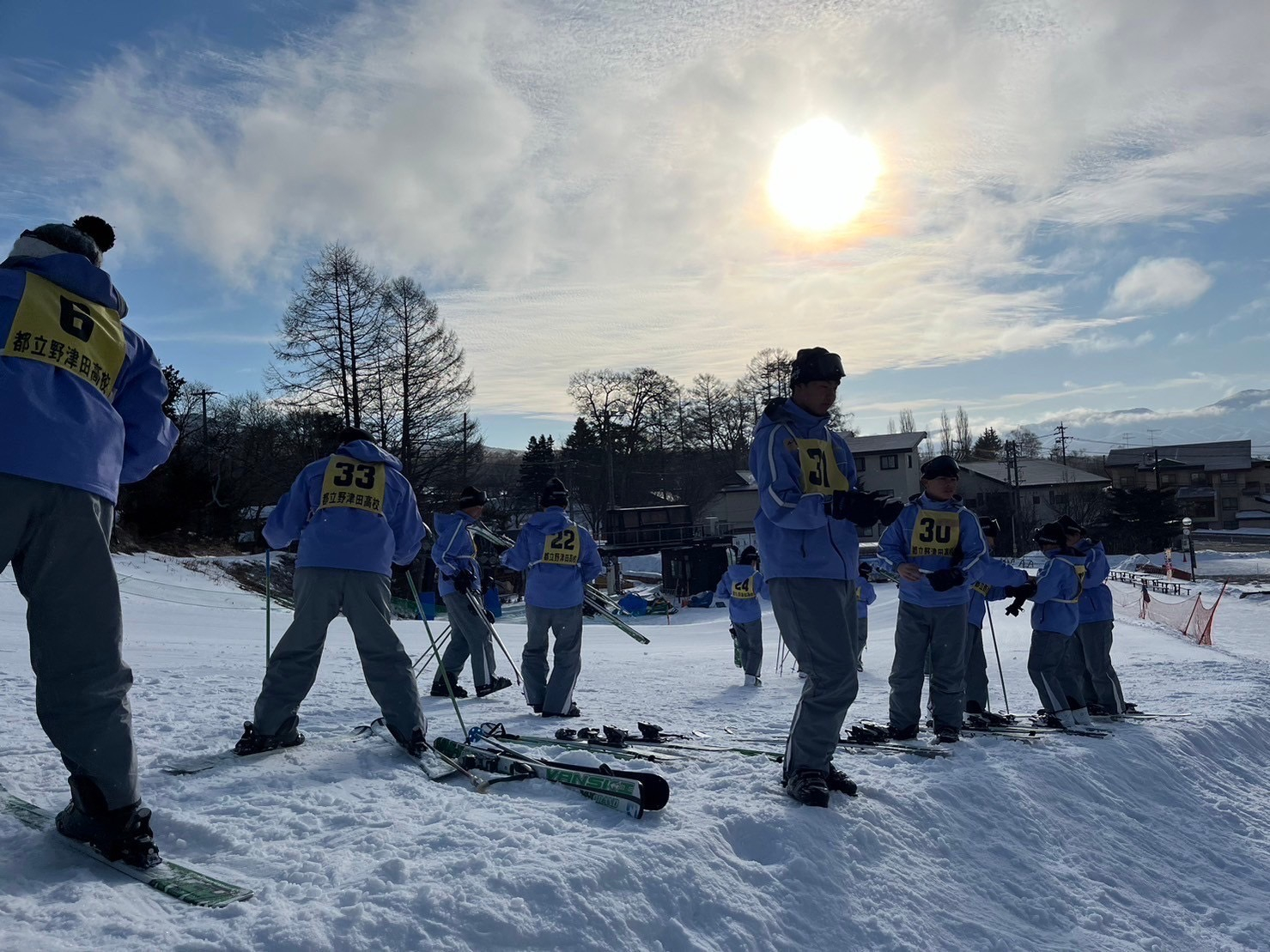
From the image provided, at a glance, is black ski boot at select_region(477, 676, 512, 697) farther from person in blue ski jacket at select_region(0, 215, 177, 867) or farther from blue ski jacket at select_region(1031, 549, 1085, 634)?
person in blue ski jacket at select_region(0, 215, 177, 867)

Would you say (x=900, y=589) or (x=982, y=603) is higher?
(x=900, y=589)

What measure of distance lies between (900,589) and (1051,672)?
2342mm

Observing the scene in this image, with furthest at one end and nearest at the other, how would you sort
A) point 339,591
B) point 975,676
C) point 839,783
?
1. point 975,676
2. point 339,591
3. point 839,783

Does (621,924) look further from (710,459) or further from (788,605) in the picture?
(710,459)

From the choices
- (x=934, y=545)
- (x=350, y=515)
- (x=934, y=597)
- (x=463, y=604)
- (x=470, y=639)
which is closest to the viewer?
(x=350, y=515)

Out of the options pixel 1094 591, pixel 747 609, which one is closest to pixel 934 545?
pixel 1094 591

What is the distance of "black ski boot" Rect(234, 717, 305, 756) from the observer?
4.62 meters

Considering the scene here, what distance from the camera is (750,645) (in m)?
11.5

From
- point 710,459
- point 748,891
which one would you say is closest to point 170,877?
point 748,891

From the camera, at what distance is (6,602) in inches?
536

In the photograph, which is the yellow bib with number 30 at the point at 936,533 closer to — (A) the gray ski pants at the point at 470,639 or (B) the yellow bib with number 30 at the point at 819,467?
(B) the yellow bib with number 30 at the point at 819,467

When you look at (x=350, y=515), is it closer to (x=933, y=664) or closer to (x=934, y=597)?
(x=934, y=597)

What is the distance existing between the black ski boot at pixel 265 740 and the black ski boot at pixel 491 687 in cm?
381

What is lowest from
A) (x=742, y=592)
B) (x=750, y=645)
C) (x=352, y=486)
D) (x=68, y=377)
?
(x=750, y=645)
